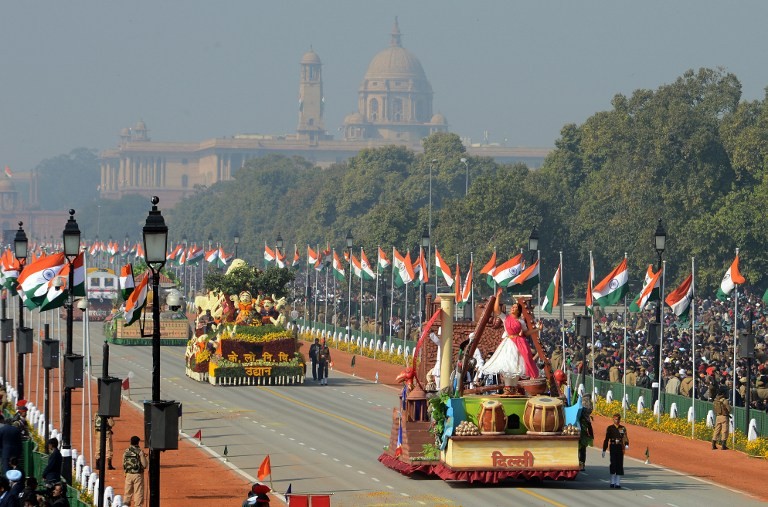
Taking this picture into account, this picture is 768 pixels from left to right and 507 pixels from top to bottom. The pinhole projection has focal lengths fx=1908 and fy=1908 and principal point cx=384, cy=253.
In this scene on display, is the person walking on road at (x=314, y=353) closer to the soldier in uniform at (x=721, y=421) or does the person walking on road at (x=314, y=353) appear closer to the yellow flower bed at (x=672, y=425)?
the yellow flower bed at (x=672, y=425)

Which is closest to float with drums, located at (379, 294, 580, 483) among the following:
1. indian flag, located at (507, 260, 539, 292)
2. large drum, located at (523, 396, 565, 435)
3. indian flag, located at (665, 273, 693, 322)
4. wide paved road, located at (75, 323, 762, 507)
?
large drum, located at (523, 396, 565, 435)

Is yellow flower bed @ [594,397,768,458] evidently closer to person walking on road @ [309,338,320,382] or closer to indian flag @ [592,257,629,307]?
indian flag @ [592,257,629,307]

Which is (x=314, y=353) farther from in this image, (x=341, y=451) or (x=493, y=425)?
(x=493, y=425)

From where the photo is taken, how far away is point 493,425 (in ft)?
116

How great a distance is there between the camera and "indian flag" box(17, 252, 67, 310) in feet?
129

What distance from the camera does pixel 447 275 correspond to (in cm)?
7312

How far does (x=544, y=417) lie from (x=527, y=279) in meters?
23.3

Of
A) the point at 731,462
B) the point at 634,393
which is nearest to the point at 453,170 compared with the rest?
the point at 634,393

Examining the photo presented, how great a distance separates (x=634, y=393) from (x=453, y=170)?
11393 cm

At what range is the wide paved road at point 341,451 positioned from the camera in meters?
35.7

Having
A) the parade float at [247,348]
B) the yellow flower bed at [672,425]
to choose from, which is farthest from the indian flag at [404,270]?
Answer: the yellow flower bed at [672,425]

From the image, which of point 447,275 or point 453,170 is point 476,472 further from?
point 453,170

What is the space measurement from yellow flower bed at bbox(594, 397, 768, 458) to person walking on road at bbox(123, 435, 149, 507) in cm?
1563

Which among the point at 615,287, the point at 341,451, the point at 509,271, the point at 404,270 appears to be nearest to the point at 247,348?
the point at 509,271
